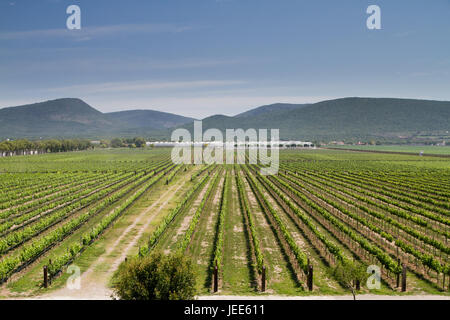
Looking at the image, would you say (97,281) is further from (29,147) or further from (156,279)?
(29,147)

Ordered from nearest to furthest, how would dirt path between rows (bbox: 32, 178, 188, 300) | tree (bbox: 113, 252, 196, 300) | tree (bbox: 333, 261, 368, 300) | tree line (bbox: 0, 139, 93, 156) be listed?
1. tree (bbox: 113, 252, 196, 300)
2. tree (bbox: 333, 261, 368, 300)
3. dirt path between rows (bbox: 32, 178, 188, 300)
4. tree line (bbox: 0, 139, 93, 156)

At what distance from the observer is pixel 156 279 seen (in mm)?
14844

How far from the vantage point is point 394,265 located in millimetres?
21297

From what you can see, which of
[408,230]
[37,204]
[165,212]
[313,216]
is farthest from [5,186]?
[408,230]

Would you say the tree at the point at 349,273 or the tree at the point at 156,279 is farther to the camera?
the tree at the point at 349,273

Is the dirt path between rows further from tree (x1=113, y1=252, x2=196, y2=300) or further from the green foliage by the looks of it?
the green foliage

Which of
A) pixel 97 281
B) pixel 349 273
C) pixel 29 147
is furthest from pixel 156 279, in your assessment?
pixel 29 147

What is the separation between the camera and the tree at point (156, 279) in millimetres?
14523

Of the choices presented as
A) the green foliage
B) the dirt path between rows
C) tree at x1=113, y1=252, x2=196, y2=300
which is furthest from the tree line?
the green foliage

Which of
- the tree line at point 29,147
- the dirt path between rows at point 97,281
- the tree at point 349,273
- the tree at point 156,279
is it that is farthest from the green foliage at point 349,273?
the tree line at point 29,147

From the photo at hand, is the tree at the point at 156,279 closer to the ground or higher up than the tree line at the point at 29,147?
closer to the ground

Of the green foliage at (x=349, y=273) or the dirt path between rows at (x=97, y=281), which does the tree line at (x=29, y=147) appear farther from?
the green foliage at (x=349, y=273)

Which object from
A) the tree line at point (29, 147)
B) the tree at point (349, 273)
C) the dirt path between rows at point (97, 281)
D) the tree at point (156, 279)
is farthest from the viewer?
the tree line at point (29, 147)

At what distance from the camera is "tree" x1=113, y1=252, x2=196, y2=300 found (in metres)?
14.5
